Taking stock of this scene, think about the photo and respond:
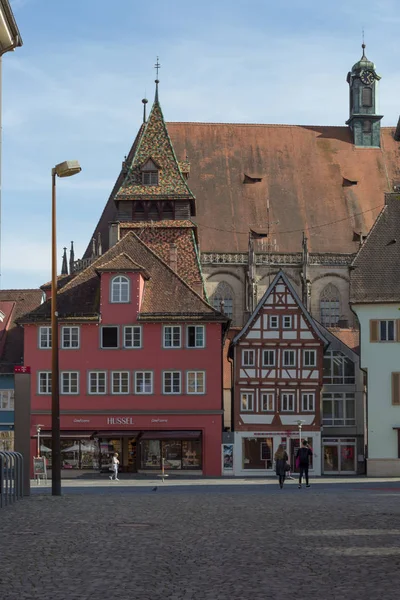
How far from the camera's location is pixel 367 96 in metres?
84.9

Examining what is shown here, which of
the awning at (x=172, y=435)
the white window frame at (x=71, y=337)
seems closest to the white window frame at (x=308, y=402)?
the awning at (x=172, y=435)

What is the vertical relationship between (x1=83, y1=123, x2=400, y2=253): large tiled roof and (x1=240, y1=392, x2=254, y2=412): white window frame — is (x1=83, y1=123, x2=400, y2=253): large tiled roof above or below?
above

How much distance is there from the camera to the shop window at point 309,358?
52750 mm

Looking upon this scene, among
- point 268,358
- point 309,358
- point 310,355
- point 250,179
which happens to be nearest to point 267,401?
point 268,358

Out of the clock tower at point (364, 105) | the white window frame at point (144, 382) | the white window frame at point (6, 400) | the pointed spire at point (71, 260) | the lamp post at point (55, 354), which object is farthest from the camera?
the clock tower at point (364, 105)

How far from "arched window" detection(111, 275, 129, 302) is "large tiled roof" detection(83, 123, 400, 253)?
69.9 ft

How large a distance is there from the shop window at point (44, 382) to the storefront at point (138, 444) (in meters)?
1.24

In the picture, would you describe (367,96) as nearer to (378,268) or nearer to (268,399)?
(378,268)

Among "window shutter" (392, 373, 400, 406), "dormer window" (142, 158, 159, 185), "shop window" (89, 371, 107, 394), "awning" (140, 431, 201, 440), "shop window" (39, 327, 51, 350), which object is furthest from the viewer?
"dormer window" (142, 158, 159, 185)

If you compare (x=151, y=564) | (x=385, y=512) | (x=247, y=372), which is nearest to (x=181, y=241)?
(x=247, y=372)

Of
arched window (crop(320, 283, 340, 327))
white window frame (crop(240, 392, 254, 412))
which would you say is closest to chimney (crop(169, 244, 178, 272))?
white window frame (crop(240, 392, 254, 412))

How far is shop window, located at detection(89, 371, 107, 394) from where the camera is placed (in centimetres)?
5166

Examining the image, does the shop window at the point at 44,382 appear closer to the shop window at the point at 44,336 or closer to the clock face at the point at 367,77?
the shop window at the point at 44,336

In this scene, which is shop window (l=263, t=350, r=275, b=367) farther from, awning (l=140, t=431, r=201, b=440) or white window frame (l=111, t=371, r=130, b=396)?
white window frame (l=111, t=371, r=130, b=396)
